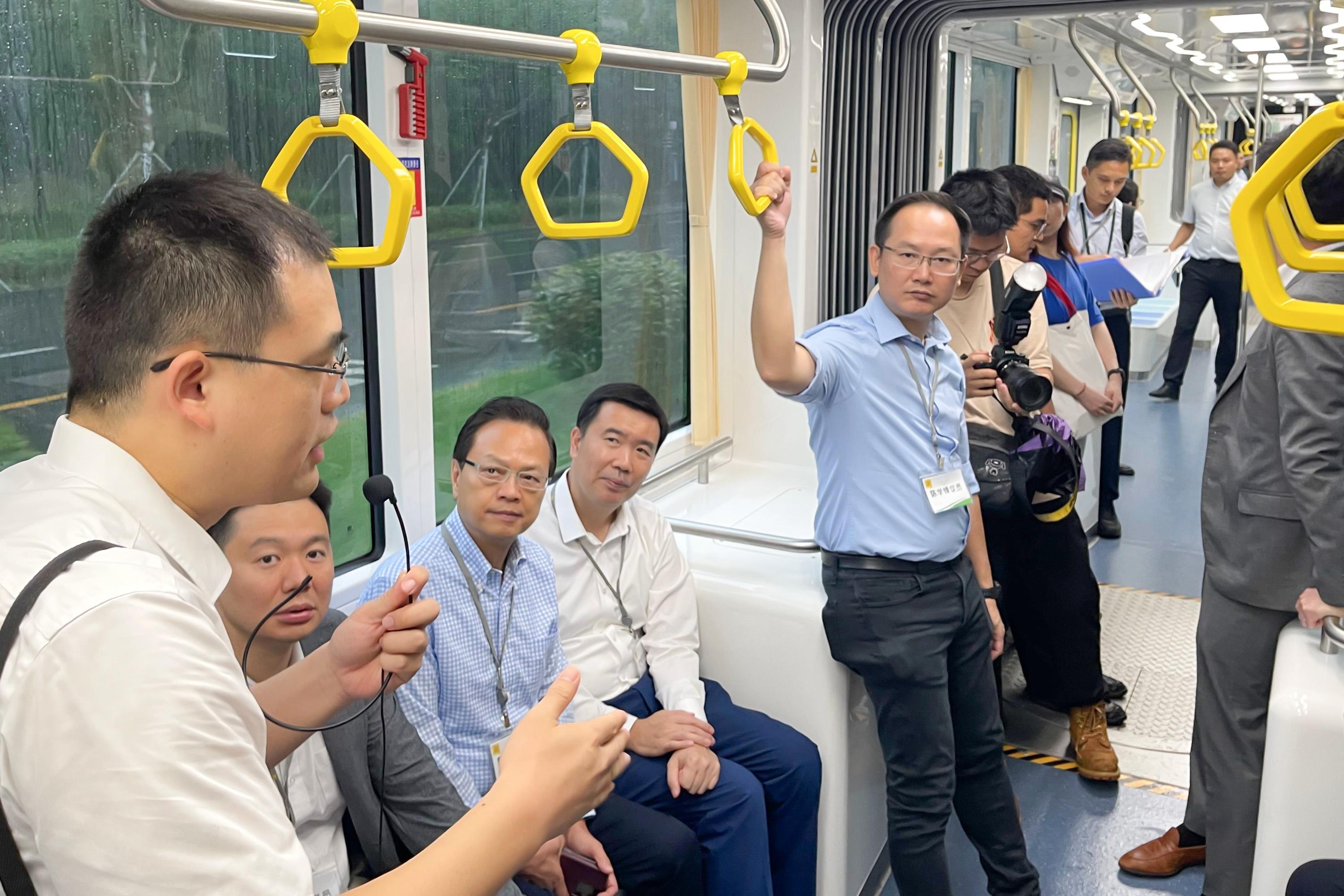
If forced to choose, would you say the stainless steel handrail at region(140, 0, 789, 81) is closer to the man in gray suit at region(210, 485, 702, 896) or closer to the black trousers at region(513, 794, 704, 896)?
the man in gray suit at region(210, 485, 702, 896)

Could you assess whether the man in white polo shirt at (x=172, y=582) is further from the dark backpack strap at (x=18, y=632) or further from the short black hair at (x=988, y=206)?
the short black hair at (x=988, y=206)

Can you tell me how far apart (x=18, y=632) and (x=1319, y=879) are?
214 centimetres

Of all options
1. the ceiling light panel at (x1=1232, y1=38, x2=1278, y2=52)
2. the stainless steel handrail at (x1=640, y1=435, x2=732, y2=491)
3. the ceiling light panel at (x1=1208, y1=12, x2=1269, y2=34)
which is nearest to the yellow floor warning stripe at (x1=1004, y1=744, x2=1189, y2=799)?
the stainless steel handrail at (x1=640, y1=435, x2=732, y2=491)

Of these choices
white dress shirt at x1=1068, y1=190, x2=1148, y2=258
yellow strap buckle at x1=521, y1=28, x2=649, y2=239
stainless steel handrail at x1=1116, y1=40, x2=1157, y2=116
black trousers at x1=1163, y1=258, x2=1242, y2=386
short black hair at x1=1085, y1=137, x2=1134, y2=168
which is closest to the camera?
yellow strap buckle at x1=521, y1=28, x2=649, y2=239

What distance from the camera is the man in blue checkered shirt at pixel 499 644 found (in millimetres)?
2402

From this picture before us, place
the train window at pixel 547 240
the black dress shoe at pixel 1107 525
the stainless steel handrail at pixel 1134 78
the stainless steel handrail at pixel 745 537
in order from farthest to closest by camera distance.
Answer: the black dress shoe at pixel 1107 525 → the stainless steel handrail at pixel 1134 78 → the train window at pixel 547 240 → the stainless steel handrail at pixel 745 537

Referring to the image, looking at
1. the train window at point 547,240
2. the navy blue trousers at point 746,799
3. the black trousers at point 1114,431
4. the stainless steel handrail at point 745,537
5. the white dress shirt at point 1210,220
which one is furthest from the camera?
the white dress shirt at point 1210,220

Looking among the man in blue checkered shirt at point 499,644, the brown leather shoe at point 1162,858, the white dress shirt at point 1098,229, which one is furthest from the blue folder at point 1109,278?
the man in blue checkered shirt at point 499,644

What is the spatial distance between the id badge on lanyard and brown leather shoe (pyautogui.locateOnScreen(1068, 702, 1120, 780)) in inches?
55.5

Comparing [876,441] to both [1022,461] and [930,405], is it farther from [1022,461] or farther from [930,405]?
[1022,461]

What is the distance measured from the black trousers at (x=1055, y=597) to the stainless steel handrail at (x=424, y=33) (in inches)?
87.5

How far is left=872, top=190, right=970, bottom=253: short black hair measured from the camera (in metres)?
2.79

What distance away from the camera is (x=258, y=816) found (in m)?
0.95

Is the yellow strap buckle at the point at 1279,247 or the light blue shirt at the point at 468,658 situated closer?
the yellow strap buckle at the point at 1279,247
